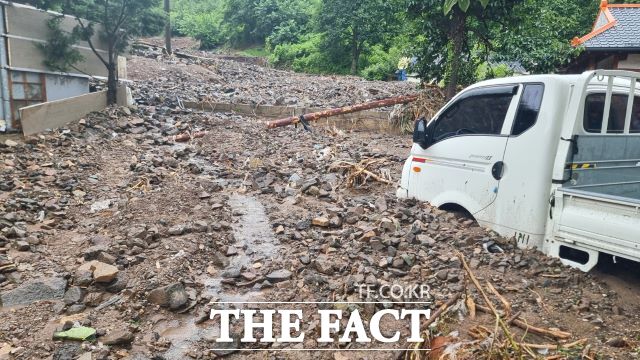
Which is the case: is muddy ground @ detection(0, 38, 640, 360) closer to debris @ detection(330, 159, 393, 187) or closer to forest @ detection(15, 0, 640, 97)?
debris @ detection(330, 159, 393, 187)

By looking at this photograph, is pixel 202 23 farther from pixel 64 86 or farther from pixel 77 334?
pixel 77 334

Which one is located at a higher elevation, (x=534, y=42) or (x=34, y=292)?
(x=534, y=42)

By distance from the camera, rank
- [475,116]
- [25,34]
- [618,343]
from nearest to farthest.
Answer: [618,343], [475,116], [25,34]

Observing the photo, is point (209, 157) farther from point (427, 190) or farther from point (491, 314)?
point (491, 314)

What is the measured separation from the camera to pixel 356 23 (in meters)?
25.6

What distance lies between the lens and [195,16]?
44.0m

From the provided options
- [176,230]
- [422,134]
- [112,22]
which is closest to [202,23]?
[112,22]

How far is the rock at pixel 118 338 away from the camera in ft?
12.0

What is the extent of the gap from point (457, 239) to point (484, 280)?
30.4 inches

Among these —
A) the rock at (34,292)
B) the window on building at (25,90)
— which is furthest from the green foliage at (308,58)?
the rock at (34,292)

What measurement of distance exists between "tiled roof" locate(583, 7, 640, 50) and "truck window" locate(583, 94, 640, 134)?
9803mm

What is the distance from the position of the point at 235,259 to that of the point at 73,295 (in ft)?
5.77

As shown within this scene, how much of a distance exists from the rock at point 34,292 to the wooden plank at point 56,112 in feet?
21.9

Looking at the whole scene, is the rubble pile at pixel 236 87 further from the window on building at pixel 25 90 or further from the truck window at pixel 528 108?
the truck window at pixel 528 108
